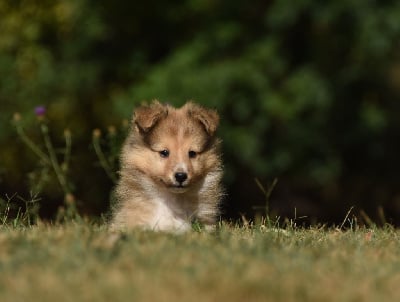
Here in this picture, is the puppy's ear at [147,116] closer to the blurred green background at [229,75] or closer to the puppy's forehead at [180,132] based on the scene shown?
the puppy's forehead at [180,132]

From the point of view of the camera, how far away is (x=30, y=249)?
19.1 ft

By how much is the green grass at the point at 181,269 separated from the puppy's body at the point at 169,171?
5.50ft

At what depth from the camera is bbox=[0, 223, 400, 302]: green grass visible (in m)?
4.98

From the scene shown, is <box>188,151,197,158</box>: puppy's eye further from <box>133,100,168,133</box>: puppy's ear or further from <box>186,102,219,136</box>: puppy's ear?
<box>133,100,168,133</box>: puppy's ear

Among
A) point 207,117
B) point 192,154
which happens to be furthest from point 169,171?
point 207,117

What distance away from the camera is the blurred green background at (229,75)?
16.3 meters

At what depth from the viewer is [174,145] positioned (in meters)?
8.82

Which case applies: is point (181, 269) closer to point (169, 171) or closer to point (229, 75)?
point (169, 171)

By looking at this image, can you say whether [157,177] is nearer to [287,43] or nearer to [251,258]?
[251,258]

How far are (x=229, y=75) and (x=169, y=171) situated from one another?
7604 mm

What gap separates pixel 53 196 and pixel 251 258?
12108 mm

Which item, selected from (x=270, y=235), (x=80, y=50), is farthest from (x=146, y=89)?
(x=270, y=235)

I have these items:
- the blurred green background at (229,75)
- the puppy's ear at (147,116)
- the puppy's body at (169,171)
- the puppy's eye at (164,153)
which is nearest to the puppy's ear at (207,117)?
the puppy's body at (169,171)

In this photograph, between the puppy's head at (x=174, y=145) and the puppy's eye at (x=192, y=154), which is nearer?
the puppy's head at (x=174, y=145)
